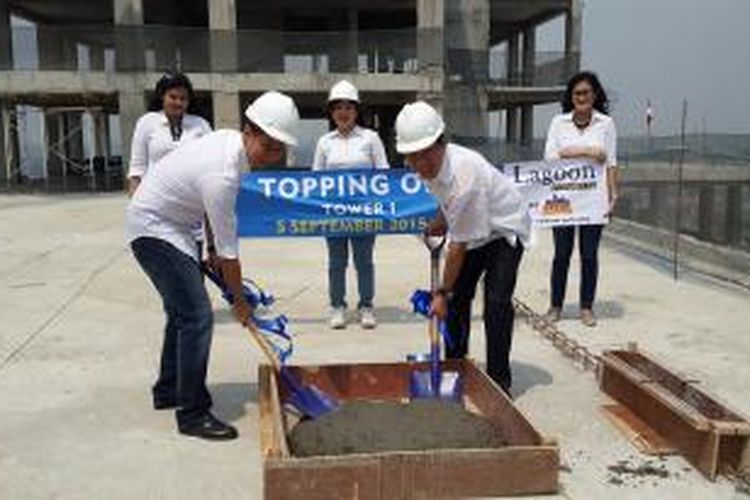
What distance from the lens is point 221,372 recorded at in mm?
6297

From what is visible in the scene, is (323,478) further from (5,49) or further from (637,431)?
(5,49)

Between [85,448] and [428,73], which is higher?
[428,73]

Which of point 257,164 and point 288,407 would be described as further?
point 288,407

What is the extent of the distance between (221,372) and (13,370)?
1.37m

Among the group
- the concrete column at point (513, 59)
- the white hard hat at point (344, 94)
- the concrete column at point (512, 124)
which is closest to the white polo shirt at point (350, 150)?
the white hard hat at point (344, 94)

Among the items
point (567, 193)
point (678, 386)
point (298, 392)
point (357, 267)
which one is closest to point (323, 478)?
point (298, 392)

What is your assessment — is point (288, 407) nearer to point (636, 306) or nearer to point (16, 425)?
point (16, 425)

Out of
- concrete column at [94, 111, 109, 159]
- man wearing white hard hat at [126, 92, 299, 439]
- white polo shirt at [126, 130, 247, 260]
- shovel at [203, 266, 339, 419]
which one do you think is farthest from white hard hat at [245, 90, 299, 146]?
concrete column at [94, 111, 109, 159]

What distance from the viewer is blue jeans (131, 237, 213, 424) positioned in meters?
4.86

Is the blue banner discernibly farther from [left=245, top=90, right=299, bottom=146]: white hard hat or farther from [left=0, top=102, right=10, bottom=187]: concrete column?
[left=0, top=102, right=10, bottom=187]: concrete column

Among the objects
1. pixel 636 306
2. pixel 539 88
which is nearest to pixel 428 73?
pixel 539 88

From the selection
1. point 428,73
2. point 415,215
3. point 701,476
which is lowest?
point 701,476

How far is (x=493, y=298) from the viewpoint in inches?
215

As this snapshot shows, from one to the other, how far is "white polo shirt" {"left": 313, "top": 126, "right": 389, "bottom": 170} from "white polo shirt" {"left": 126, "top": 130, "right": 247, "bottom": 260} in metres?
2.81
